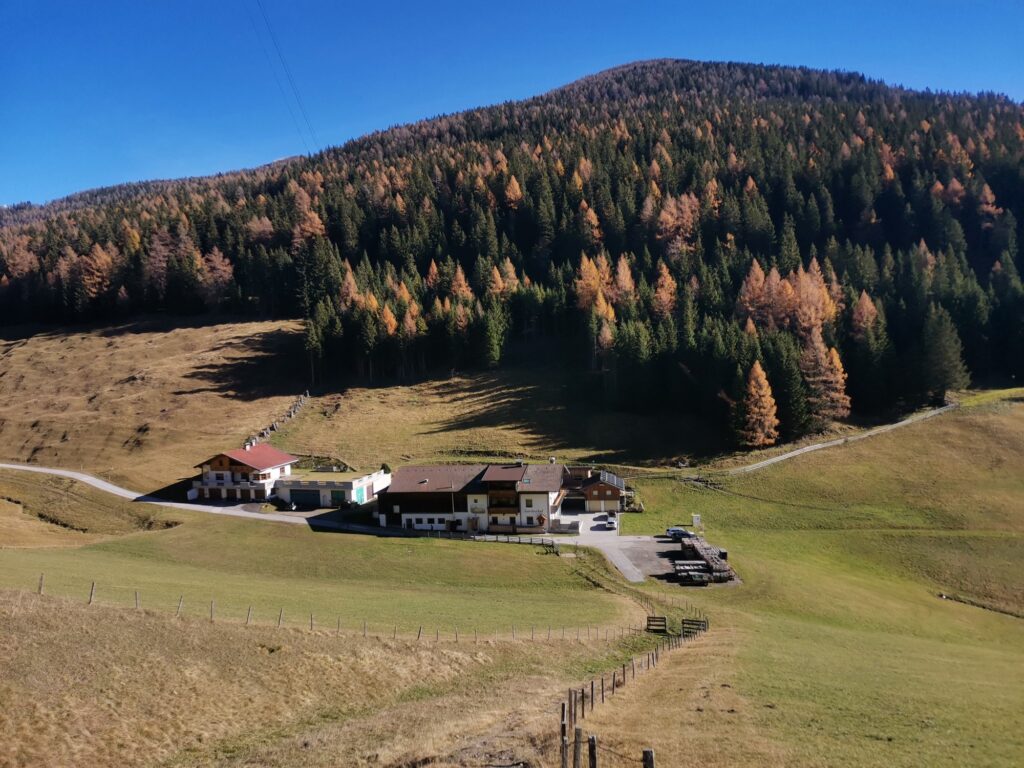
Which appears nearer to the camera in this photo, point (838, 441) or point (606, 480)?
point (606, 480)

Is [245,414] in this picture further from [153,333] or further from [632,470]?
[632,470]

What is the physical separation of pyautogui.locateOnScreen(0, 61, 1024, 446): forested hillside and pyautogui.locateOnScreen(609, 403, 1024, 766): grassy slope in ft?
47.7

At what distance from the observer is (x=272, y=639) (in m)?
26.5

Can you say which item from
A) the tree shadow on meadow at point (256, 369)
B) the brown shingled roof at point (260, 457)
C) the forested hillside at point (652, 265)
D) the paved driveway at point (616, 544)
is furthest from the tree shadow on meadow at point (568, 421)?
the tree shadow on meadow at point (256, 369)

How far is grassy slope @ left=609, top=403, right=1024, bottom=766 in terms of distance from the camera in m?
19.2

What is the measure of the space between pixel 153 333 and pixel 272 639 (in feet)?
422

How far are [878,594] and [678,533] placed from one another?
54.3ft

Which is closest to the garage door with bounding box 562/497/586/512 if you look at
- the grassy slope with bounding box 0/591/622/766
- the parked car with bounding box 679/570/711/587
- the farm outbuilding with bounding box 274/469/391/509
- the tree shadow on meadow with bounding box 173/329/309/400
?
the farm outbuilding with bounding box 274/469/391/509

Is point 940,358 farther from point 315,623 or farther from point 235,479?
point 235,479

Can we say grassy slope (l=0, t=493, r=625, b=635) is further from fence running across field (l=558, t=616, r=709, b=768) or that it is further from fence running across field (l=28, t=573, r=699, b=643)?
fence running across field (l=558, t=616, r=709, b=768)

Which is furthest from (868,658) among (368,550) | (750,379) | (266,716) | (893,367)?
(893,367)

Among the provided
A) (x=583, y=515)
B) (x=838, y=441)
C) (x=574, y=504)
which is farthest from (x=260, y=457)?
(x=838, y=441)

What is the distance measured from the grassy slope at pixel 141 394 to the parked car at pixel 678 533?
58533 mm

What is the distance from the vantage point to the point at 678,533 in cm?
5838
